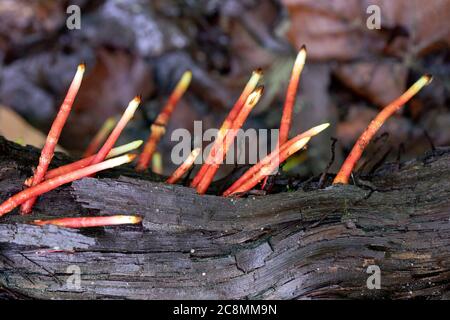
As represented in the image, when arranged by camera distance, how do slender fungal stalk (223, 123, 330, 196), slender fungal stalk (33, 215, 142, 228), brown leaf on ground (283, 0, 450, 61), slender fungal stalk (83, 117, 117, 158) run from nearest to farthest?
1. slender fungal stalk (33, 215, 142, 228)
2. slender fungal stalk (223, 123, 330, 196)
3. slender fungal stalk (83, 117, 117, 158)
4. brown leaf on ground (283, 0, 450, 61)

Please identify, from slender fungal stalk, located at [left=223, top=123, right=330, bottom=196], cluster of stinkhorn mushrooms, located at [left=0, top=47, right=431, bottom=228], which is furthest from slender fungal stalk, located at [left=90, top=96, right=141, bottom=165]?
slender fungal stalk, located at [left=223, top=123, right=330, bottom=196]

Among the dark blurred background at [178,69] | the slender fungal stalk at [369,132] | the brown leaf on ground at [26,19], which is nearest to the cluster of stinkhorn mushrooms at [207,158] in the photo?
the slender fungal stalk at [369,132]


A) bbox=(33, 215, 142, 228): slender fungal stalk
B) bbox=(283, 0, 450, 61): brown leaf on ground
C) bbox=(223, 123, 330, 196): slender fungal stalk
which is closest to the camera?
bbox=(33, 215, 142, 228): slender fungal stalk

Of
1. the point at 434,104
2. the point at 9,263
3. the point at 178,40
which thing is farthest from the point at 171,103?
the point at 434,104

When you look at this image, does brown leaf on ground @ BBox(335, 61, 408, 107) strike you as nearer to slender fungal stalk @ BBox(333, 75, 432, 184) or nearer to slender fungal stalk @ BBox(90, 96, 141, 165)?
slender fungal stalk @ BBox(333, 75, 432, 184)

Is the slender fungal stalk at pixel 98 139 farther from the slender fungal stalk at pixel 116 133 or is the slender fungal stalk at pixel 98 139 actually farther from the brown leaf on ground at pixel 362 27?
the brown leaf on ground at pixel 362 27

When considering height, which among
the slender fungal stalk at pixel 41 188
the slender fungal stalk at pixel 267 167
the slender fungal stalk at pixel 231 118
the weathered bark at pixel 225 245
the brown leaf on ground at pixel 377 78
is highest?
the brown leaf on ground at pixel 377 78
